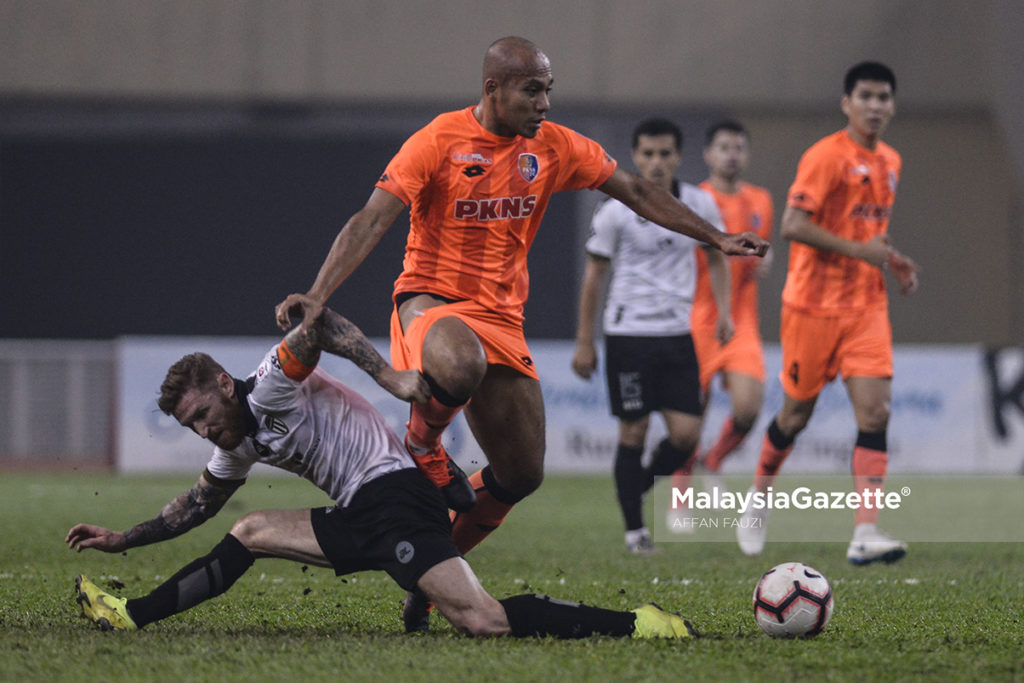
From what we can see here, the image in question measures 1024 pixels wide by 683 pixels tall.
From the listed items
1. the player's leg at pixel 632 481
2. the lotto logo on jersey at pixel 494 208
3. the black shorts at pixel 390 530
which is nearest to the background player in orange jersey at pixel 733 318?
the player's leg at pixel 632 481

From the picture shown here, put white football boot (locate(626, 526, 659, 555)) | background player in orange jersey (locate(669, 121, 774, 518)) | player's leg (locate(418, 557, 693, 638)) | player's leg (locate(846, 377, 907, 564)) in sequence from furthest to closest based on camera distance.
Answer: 1. background player in orange jersey (locate(669, 121, 774, 518))
2. white football boot (locate(626, 526, 659, 555))
3. player's leg (locate(846, 377, 907, 564))
4. player's leg (locate(418, 557, 693, 638))

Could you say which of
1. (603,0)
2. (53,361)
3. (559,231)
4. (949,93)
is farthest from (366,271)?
(949,93)

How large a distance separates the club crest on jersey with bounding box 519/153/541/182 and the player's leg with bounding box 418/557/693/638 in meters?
1.52

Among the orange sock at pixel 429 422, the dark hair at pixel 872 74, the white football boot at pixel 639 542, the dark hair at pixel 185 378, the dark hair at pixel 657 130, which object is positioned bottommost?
the white football boot at pixel 639 542

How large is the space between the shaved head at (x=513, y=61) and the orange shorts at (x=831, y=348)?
2902mm

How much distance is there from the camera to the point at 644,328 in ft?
25.8

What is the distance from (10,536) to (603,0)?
14195 millimetres

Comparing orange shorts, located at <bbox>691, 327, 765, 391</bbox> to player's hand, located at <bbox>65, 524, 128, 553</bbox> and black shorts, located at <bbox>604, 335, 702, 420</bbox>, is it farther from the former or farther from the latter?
player's hand, located at <bbox>65, 524, 128, 553</bbox>

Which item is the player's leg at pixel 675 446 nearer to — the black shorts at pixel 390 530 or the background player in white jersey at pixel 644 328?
the background player in white jersey at pixel 644 328

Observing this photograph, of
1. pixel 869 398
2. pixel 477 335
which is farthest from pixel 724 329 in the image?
pixel 477 335

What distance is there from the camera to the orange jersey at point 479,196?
16.2 ft

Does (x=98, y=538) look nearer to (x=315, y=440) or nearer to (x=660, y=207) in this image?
(x=315, y=440)

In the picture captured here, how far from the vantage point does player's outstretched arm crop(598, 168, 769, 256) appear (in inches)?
204

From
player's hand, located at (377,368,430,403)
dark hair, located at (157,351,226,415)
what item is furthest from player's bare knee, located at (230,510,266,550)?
player's hand, located at (377,368,430,403)
